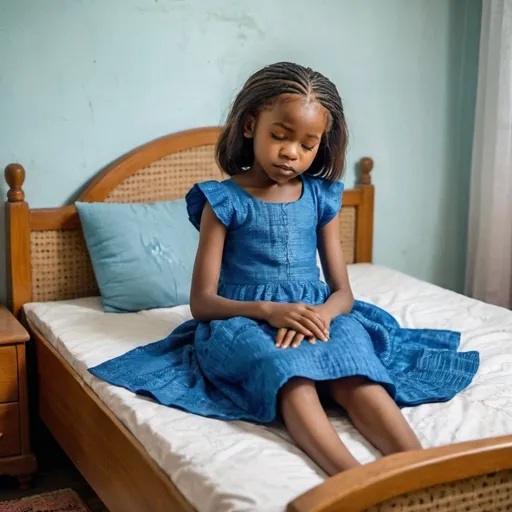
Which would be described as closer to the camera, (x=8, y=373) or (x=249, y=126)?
(x=249, y=126)

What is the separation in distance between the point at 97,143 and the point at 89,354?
0.82 meters

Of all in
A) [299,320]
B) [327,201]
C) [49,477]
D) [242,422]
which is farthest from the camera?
[49,477]

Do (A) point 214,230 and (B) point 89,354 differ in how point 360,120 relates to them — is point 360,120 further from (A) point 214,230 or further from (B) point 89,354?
(B) point 89,354

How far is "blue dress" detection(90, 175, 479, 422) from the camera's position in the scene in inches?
66.6

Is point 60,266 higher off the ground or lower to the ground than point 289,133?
lower

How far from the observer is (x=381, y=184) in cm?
315

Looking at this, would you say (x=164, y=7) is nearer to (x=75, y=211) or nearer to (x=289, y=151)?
(x=75, y=211)

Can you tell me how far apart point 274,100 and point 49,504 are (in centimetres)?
118

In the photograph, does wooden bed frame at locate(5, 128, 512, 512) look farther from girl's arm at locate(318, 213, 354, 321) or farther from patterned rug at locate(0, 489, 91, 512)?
girl's arm at locate(318, 213, 354, 321)

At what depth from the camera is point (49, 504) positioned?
222 cm

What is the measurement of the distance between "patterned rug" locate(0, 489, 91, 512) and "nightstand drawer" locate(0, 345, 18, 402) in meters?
0.26

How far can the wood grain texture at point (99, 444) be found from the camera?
1.62 meters

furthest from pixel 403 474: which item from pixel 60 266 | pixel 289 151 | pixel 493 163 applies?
pixel 493 163

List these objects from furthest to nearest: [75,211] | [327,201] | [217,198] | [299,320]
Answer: [75,211]
[327,201]
[217,198]
[299,320]
